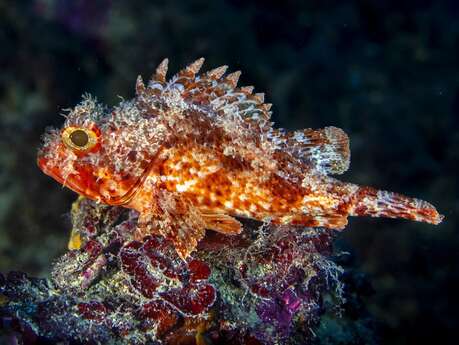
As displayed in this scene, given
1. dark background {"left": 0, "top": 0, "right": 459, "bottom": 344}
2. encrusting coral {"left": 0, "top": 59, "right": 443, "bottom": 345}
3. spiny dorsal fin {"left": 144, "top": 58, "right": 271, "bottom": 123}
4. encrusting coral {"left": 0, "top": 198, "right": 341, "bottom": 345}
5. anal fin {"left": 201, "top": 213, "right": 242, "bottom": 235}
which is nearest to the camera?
encrusting coral {"left": 0, "top": 198, "right": 341, "bottom": 345}

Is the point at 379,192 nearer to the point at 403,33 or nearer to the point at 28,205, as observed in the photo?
the point at 28,205

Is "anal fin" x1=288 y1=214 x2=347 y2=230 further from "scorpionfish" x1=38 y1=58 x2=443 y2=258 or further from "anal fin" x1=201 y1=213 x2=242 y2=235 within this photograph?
"anal fin" x1=201 y1=213 x2=242 y2=235

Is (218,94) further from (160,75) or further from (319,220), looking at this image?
(319,220)

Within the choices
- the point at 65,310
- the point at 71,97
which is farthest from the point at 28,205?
the point at 65,310

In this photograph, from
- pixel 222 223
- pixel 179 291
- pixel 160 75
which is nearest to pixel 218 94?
pixel 160 75

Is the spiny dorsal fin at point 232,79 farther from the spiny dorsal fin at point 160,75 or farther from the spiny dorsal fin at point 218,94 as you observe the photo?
the spiny dorsal fin at point 160,75

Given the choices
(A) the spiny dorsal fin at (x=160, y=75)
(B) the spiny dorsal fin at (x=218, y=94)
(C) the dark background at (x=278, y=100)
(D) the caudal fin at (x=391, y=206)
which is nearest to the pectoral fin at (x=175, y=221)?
(B) the spiny dorsal fin at (x=218, y=94)

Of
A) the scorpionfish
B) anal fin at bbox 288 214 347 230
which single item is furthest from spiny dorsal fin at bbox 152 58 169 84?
anal fin at bbox 288 214 347 230
